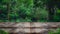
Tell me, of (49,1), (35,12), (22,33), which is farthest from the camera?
(35,12)

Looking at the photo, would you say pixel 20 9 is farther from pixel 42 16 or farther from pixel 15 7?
pixel 42 16

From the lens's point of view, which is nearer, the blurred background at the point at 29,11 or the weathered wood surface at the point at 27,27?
the weathered wood surface at the point at 27,27

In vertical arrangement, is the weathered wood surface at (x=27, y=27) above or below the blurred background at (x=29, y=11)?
below

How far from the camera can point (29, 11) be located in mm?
2863

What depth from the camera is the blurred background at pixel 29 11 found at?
2711 millimetres

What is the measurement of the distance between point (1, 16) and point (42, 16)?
32.3 inches

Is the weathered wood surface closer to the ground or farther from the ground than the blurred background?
closer to the ground

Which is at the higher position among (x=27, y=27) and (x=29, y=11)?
(x=29, y=11)

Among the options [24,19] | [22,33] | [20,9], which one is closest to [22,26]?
[22,33]

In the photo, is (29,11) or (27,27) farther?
(29,11)

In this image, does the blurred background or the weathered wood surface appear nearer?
the weathered wood surface

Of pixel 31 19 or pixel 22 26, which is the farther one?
pixel 31 19

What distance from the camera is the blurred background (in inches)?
107

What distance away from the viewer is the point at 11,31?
2080 mm
